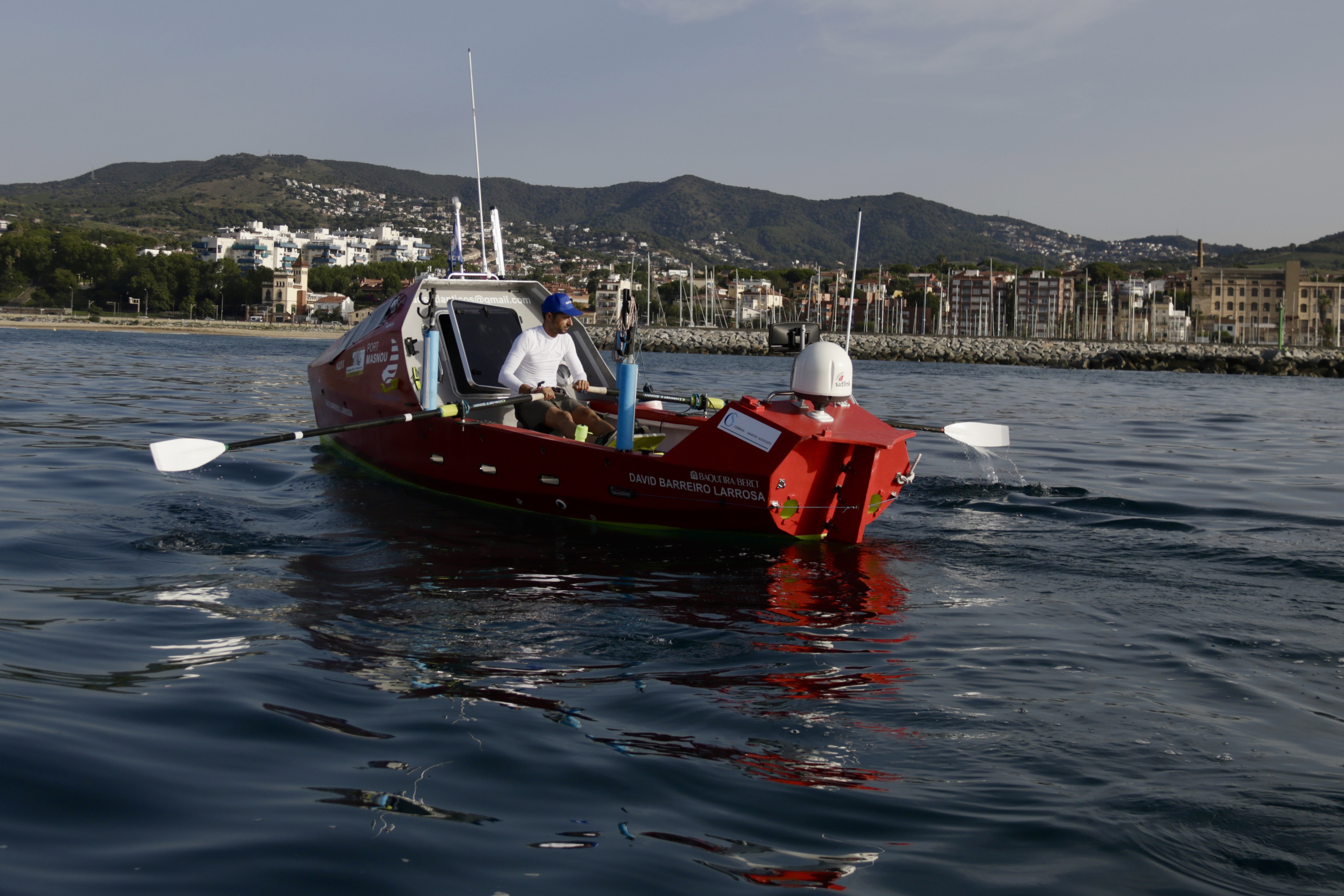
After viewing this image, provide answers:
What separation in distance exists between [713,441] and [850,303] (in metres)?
1.98

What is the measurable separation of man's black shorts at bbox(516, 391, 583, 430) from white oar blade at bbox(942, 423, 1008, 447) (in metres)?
3.44

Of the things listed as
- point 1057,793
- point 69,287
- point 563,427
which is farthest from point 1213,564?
point 69,287

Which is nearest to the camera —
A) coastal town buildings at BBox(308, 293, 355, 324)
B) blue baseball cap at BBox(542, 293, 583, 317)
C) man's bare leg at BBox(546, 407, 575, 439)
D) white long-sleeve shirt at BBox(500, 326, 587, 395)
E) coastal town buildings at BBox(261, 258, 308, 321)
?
man's bare leg at BBox(546, 407, 575, 439)

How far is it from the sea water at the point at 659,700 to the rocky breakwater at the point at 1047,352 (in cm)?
6511

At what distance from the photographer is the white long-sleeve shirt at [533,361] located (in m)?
9.66

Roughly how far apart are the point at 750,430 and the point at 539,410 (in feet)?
9.03

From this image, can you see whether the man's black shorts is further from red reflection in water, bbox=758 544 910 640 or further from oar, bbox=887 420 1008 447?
oar, bbox=887 420 1008 447

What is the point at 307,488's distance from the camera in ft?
36.2

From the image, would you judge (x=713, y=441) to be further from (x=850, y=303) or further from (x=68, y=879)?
(x=68, y=879)

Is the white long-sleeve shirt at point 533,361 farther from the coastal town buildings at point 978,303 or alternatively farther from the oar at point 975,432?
the coastal town buildings at point 978,303

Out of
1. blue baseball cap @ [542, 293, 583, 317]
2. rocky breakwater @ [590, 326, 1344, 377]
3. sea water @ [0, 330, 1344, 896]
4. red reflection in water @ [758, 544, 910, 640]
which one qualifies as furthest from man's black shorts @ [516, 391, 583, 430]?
rocky breakwater @ [590, 326, 1344, 377]

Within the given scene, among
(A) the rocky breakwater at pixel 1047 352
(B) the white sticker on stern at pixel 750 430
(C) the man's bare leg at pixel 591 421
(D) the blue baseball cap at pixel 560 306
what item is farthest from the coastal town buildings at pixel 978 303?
(B) the white sticker on stern at pixel 750 430

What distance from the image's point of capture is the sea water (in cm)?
306

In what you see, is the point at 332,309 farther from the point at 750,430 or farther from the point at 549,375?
the point at 750,430
